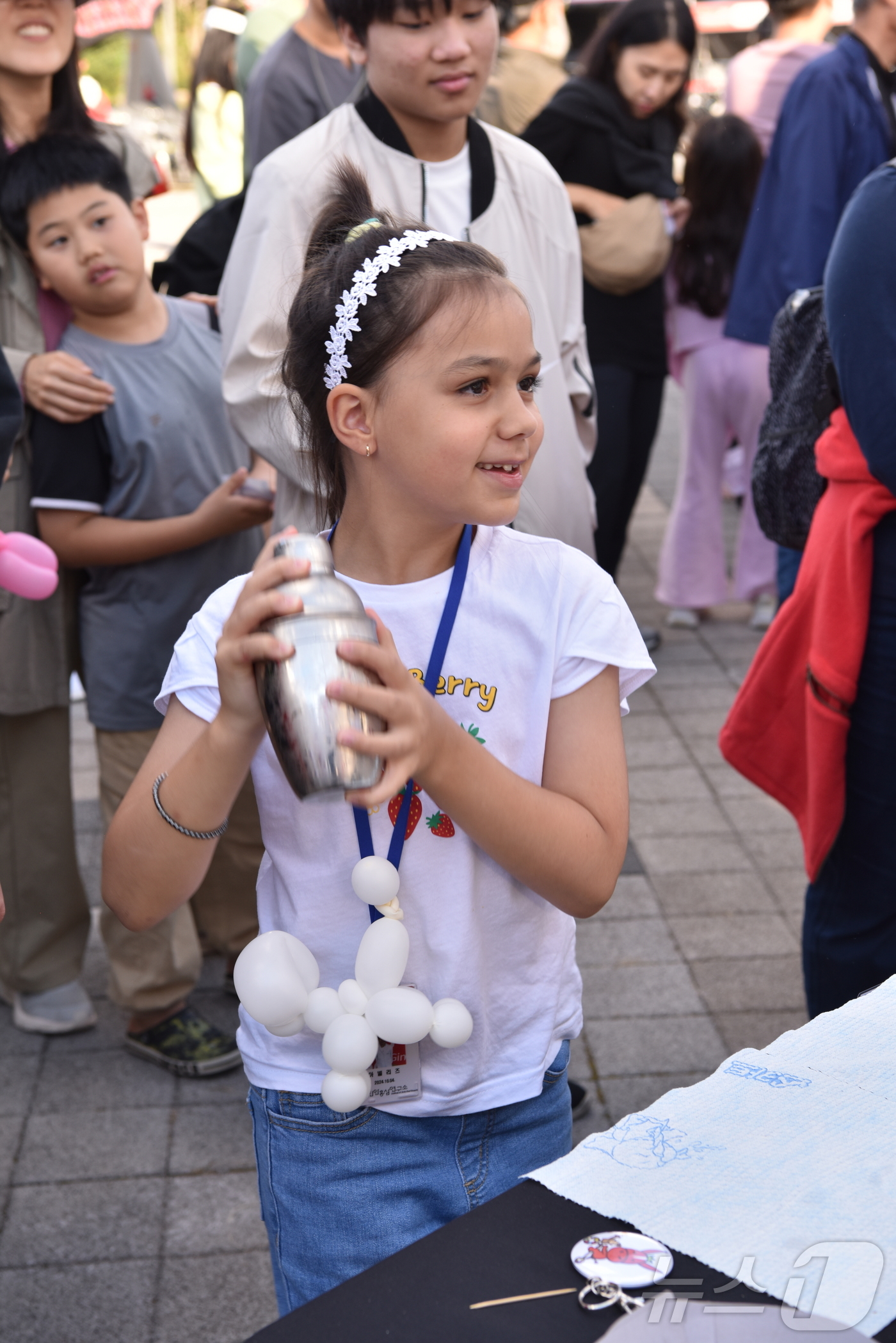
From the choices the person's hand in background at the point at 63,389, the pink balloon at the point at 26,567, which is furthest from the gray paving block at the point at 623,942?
the pink balloon at the point at 26,567

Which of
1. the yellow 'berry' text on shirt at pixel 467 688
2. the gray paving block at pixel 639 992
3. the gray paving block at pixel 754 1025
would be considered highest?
the yellow 'berry' text on shirt at pixel 467 688

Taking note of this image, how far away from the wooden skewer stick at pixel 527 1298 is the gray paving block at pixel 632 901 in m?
2.53

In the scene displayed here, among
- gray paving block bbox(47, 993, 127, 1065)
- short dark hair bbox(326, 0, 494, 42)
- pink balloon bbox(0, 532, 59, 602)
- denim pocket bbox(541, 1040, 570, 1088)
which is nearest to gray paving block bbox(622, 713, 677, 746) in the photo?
gray paving block bbox(47, 993, 127, 1065)

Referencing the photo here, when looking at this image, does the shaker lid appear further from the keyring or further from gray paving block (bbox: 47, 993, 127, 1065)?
gray paving block (bbox: 47, 993, 127, 1065)

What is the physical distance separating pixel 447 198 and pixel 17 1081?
2.00 meters

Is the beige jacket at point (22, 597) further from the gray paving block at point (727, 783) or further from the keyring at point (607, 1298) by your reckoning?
the gray paving block at point (727, 783)

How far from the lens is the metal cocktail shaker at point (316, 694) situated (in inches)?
43.0

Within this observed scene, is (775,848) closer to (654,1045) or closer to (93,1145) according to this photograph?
(654,1045)

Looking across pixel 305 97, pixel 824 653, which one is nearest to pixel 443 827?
pixel 824 653

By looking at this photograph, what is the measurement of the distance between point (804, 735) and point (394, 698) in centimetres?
153

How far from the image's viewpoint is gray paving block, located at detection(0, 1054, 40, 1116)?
2.87 meters

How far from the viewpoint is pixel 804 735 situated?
2.49 meters

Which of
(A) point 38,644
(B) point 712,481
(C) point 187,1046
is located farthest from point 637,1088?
(B) point 712,481

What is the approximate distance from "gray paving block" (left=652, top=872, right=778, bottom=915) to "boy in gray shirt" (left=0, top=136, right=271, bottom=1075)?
128 cm
